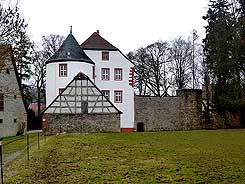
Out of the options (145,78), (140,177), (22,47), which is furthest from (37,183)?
(145,78)

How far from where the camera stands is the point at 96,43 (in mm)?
43125

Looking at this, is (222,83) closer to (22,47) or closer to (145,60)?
(145,60)

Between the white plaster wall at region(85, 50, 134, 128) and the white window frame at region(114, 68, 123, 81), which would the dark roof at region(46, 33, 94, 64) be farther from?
the white window frame at region(114, 68, 123, 81)

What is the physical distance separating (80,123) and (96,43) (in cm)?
1214

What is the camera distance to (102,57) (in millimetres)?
42625

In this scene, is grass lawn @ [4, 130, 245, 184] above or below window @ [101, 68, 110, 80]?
below

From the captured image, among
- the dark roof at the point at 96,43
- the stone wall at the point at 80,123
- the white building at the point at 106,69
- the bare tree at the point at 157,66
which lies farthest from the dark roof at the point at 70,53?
the bare tree at the point at 157,66

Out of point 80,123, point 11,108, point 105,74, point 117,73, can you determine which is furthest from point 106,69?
point 11,108

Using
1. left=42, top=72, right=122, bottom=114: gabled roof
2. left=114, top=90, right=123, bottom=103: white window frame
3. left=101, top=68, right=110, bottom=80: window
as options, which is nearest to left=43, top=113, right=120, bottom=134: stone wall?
left=42, top=72, right=122, bottom=114: gabled roof

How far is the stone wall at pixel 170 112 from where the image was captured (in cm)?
4200

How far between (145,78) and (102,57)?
10.6 m

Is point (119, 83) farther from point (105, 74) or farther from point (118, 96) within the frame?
point (105, 74)

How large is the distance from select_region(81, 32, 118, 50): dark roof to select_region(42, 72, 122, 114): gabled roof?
7.88 metres

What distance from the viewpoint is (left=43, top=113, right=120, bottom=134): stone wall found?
33375 millimetres
